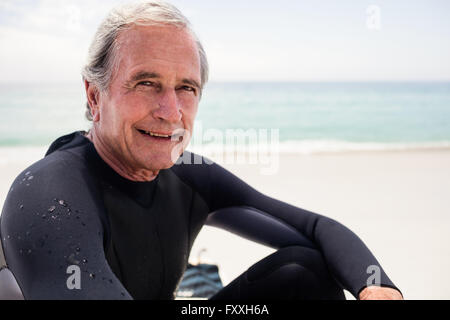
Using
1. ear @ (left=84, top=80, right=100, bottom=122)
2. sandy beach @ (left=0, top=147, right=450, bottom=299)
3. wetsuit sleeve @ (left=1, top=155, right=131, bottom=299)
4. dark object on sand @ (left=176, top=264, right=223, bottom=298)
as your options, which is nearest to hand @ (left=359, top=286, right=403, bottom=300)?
wetsuit sleeve @ (left=1, top=155, right=131, bottom=299)

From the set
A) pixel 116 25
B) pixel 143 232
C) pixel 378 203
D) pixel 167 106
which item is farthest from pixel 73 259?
pixel 378 203

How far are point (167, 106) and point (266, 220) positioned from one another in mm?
632

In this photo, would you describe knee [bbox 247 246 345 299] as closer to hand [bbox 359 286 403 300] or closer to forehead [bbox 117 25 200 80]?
hand [bbox 359 286 403 300]

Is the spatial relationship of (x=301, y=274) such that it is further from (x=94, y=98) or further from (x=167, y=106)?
(x=94, y=98)

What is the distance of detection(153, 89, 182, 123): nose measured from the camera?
123 cm

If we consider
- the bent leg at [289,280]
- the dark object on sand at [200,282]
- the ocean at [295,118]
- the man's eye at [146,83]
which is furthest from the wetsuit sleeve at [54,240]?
the ocean at [295,118]

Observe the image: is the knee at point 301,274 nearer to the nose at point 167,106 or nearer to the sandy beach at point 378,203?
the nose at point 167,106

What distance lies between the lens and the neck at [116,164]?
1324 millimetres

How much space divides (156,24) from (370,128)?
51.9 feet

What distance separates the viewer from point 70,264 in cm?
97

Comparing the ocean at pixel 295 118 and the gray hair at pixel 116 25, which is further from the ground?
the gray hair at pixel 116 25

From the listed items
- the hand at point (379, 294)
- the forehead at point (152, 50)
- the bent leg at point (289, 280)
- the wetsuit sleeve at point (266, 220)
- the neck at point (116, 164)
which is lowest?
the bent leg at point (289, 280)
